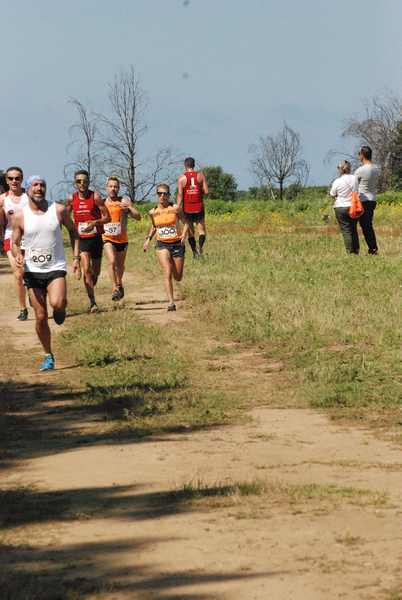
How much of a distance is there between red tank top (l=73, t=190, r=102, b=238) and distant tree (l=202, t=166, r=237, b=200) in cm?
10986

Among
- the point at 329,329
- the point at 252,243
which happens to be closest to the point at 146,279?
the point at 252,243

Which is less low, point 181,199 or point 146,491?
point 181,199

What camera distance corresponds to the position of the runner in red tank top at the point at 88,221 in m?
16.6

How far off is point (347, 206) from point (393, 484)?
609 inches

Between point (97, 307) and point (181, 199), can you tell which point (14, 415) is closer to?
point (97, 307)

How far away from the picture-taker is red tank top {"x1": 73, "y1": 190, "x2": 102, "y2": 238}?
1670 cm

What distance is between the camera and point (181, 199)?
74.7 ft

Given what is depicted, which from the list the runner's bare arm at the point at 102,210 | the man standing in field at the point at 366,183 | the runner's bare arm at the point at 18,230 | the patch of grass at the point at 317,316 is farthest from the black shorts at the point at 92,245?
A: the man standing in field at the point at 366,183

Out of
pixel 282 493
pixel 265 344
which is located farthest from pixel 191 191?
pixel 282 493

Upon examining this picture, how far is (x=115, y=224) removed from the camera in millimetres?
17859

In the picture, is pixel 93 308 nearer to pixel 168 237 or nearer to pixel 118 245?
pixel 118 245

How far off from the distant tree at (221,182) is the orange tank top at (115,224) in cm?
10879

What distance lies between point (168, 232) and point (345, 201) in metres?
6.19

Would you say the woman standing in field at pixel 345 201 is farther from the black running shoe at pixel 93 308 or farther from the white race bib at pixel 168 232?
the black running shoe at pixel 93 308
